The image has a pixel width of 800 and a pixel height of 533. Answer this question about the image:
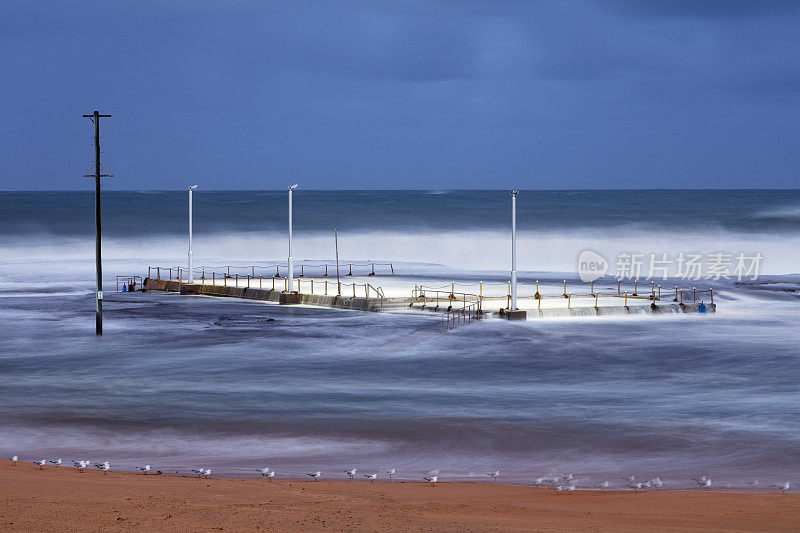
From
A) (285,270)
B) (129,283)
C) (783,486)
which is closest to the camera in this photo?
(783,486)

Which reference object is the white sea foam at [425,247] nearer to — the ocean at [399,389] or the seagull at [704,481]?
the ocean at [399,389]

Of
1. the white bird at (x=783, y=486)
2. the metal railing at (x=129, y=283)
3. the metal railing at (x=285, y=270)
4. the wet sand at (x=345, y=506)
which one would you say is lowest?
the white bird at (x=783, y=486)

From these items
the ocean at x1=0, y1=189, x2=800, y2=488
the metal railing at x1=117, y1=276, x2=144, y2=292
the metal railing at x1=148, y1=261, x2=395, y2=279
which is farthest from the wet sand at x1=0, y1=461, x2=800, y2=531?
the metal railing at x1=148, y1=261, x2=395, y2=279

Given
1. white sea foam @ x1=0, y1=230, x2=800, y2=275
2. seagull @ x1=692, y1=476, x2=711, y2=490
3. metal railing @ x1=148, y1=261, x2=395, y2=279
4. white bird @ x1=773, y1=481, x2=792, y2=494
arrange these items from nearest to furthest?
1. white bird @ x1=773, y1=481, x2=792, y2=494
2. seagull @ x1=692, y1=476, x2=711, y2=490
3. metal railing @ x1=148, y1=261, x2=395, y2=279
4. white sea foam @ x1=0, y1=230, x2=800, y2=275

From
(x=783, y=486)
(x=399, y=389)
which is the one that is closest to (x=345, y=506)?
(x=783, y=486)

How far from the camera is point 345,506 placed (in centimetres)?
1258

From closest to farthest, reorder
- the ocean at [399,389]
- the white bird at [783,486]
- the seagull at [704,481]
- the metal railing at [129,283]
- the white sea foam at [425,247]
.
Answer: the white bird at [783,486], the seagull at [704,481], the ocean at [399,389], the metal railing at [129,283], the white sea foam at [425,247]

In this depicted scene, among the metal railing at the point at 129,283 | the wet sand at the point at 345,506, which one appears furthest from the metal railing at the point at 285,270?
the wet sand at the point at 345,506

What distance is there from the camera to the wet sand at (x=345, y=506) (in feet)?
37.8

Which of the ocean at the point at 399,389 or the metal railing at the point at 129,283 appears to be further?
the metal railing at the point at 129,283

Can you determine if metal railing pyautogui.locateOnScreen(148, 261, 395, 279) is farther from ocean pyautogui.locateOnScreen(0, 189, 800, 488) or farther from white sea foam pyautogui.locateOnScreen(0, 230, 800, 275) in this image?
ocean pyautogui.locateOnScreen(0, 189, 800, 488)

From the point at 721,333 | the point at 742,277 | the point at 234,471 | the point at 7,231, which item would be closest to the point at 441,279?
the point at 742,277

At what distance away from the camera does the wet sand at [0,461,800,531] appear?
11.5 metres

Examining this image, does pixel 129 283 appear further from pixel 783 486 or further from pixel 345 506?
pixel 345 506
